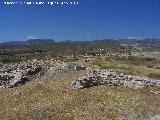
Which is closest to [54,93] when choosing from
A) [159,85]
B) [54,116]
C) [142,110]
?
[54,116]

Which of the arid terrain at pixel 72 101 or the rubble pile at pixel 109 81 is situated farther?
the rubble pile at pixel 109 81

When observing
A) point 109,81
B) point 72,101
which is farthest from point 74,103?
point 109,81

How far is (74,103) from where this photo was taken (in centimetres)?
2441

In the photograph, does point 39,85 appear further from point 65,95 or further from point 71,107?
point 71,107

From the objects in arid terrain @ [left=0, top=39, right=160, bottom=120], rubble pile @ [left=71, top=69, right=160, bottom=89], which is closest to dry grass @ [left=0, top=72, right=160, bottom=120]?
arid terrain @ [left=0, top=39, right=160, bottom=120]

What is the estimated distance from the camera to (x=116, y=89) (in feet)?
91.9

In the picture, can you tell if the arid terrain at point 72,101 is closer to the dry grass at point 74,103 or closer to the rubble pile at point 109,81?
the dry grass at point 74,103

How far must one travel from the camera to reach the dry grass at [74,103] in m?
22.4

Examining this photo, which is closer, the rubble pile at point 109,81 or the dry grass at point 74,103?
the dry grass at point 74,103

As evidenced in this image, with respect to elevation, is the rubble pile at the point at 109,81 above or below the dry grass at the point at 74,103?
above

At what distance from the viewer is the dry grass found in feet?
73.4

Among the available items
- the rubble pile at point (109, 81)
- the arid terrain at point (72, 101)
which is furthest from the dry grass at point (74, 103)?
the rubble pile at point (109, 81)

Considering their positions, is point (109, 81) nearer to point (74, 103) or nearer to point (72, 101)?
point (72, 101)

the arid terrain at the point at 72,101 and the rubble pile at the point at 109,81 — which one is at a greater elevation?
the rubble pile at the point at 109,81
